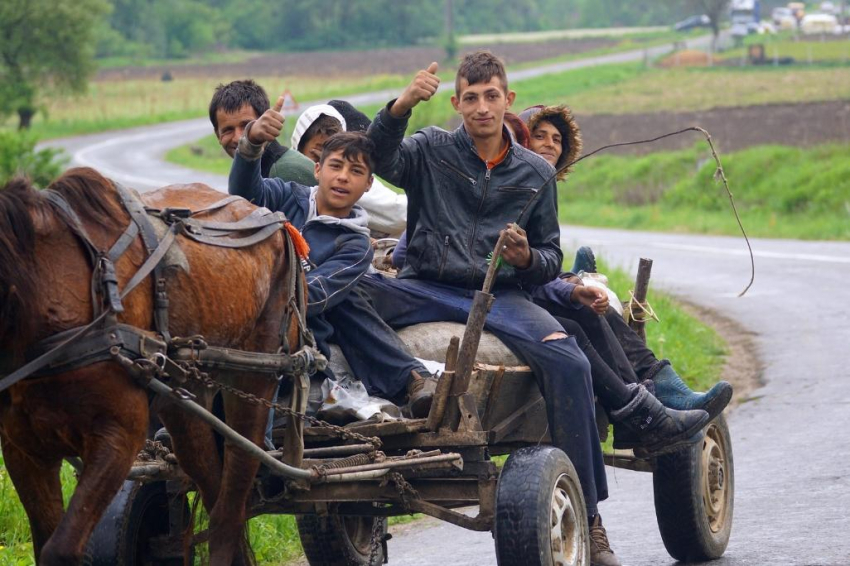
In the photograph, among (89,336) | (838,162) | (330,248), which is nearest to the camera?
(89,336)

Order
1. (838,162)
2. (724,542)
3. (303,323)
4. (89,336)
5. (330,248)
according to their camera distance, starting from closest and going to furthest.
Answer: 1. (89,336)
2. (303,323)
3. (330,248)
4. (724,542)
5. (838,162)

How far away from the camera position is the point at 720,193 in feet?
90.9

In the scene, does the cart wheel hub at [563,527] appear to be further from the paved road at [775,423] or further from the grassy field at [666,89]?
the grassy field at [666,89]

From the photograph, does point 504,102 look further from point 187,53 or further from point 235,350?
point 187,53

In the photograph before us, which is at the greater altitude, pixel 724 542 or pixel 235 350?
pixel 235 350

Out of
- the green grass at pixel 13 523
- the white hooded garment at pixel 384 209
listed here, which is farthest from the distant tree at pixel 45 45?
the white hooded garment at pixel 384 209

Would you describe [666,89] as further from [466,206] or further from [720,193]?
[466,206]

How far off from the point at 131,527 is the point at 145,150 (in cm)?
3951

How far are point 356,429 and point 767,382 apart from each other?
6.76 meters

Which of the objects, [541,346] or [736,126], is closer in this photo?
[541,346]

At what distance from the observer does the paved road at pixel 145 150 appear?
34.2m

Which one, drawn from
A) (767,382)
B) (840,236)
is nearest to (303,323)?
(767,382)

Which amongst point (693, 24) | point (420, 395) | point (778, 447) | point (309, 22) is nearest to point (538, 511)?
point (420, 395)

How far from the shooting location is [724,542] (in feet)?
21.4
